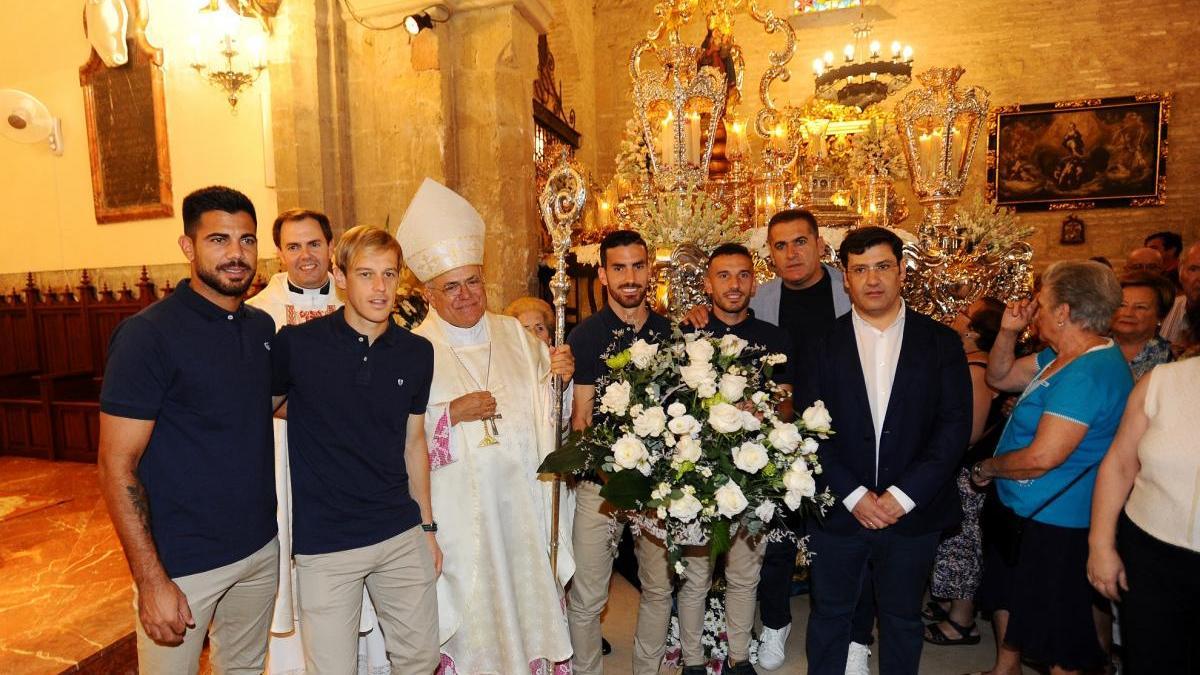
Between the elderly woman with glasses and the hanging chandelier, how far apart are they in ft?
25.4

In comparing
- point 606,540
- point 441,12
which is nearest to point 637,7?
point 441,12

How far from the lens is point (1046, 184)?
10828mm

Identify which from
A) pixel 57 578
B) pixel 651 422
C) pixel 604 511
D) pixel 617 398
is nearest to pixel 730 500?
pixel 651 422

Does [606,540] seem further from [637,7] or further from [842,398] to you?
[637,7]

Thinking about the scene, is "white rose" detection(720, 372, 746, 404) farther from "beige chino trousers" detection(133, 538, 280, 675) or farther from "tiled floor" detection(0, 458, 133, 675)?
"tiled floor" detection(0, 458, 133, 675)

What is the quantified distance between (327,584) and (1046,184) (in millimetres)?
12563

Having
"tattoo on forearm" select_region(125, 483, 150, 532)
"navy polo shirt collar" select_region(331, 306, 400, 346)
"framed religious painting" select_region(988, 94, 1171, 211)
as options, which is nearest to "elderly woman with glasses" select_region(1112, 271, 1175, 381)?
"navy polo shirt collar" select_region(331, 306, 400, 346)

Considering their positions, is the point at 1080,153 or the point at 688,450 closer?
the point at 688,450

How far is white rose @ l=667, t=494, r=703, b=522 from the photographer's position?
207 centimetres

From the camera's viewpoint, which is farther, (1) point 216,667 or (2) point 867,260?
(2) point 867,260

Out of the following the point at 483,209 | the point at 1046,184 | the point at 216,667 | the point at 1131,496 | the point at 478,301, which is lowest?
the point at 216,667

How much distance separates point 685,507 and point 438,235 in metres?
1.57

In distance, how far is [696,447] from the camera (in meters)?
2.14

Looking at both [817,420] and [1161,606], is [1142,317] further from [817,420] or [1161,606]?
[817,420]
